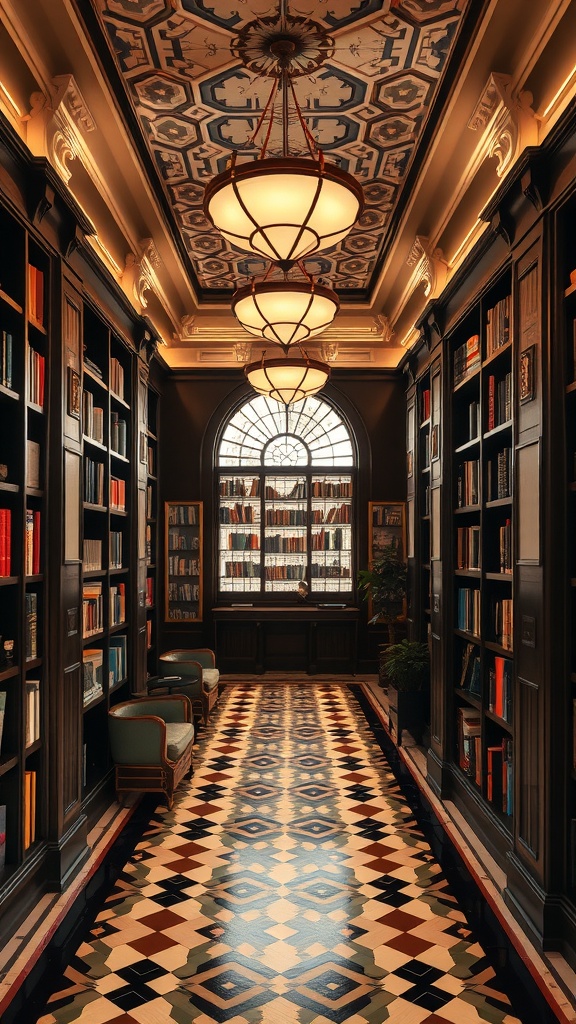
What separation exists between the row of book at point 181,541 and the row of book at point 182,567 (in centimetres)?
17

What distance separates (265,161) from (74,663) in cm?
307

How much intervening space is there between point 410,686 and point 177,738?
2.36 m

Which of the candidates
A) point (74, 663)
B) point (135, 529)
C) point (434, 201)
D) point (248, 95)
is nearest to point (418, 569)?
point (135, 529)

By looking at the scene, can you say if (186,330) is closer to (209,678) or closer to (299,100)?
(209,678)

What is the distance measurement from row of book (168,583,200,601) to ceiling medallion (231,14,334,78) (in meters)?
7.20

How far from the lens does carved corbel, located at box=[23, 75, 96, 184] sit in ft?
14.1

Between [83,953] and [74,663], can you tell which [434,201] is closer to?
[74,663]

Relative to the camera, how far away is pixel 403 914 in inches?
155

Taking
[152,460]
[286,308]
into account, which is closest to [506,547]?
[286,308]

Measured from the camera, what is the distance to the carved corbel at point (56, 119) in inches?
169

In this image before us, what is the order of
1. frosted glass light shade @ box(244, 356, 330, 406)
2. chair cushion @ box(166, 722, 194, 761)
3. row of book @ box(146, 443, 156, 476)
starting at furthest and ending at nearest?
1. row of book @ box(146, 443, 156, 476)
2. frosted glass light shade @ box(244, 356, 330, 406)
3. chair cushion @ box(166, 722, 194, 761)

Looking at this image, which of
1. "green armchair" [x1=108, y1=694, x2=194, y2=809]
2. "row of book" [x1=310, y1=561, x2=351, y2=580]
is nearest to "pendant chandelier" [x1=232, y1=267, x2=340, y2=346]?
"green armchair" [x1=108, y1=694, x2=194, y2=809]

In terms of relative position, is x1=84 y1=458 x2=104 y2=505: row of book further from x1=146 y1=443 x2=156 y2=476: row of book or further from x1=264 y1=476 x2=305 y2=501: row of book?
x1=264 y1=476 x2=305 y2=501: row of book

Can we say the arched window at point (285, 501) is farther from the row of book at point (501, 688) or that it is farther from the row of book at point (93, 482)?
the row of book at point (501, 688)
